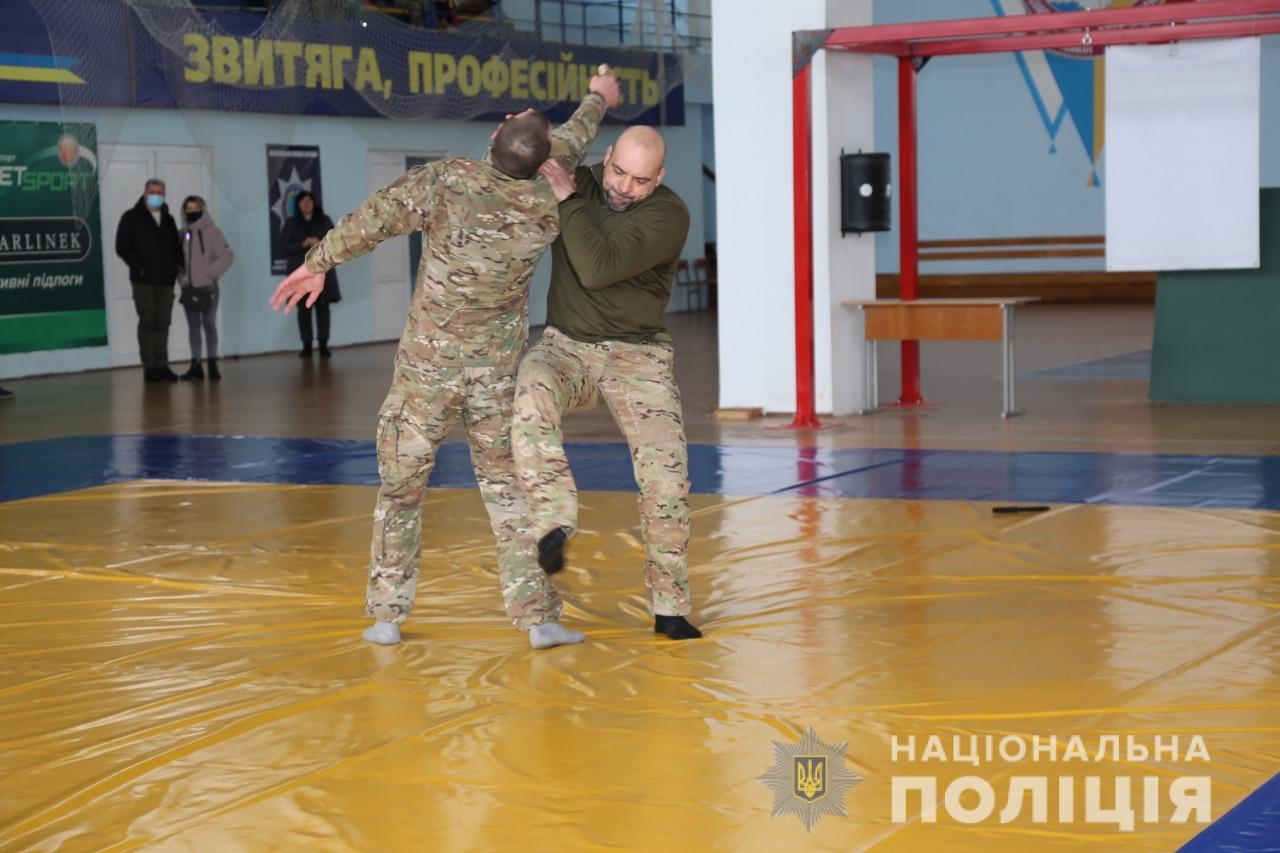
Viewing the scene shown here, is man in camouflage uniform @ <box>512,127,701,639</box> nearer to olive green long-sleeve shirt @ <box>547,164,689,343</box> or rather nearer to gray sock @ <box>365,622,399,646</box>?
olive green long-sleeve shirt @ <box>547,164,689,343</box>

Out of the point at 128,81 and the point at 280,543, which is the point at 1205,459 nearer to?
the point at 280,543

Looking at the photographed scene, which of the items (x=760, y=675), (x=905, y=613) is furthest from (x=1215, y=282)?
(x=760, y=675)

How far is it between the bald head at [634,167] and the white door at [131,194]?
12868 millimetres

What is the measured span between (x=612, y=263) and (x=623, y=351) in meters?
0.36

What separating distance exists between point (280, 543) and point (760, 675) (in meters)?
3.00

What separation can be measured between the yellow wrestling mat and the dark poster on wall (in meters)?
12.0

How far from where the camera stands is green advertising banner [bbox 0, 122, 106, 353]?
1620 cm

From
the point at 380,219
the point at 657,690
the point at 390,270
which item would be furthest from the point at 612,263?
the point at 390,270

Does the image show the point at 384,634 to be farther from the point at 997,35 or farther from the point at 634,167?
the point at 997,35

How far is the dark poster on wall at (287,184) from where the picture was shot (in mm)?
18766

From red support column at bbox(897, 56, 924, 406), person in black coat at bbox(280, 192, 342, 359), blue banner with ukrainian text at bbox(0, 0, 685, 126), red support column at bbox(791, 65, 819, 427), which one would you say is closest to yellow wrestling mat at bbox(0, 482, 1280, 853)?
red support column at bbox(791, 65, 819, 427)

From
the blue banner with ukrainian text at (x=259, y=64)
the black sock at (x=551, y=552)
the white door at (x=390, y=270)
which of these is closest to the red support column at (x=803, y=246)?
the blue banner with ukrainian text at (x=259, y=64)

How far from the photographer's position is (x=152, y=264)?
15.5 m

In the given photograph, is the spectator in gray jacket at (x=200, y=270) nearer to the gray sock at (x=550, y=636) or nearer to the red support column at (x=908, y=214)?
the red support column at (x=908, y=214)
